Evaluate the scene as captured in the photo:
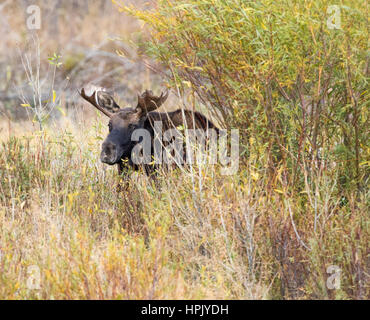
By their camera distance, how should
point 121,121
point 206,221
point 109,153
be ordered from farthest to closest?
1. point 121,121
2. point 109,153
3. point 206,221

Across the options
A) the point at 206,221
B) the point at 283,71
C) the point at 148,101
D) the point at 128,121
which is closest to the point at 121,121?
the point at 128,121

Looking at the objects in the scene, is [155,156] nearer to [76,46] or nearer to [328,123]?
[328,123]

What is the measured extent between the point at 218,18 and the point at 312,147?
1.49 meters

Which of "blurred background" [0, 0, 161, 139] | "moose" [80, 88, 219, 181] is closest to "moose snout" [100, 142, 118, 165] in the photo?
"moose" [80, 88, 219, 181]

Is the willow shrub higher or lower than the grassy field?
higher

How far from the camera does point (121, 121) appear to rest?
692 centimetres

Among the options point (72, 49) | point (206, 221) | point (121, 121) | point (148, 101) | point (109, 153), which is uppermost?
point (72, 49)

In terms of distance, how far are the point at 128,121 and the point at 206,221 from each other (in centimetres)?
193

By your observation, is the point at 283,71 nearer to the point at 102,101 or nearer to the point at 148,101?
the point at 148,101

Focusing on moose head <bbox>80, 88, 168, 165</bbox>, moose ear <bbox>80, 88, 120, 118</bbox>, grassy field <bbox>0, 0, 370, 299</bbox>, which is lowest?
grassy field <bbox>0, 0, 370, 299</bbox>

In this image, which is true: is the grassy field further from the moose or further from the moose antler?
the moose antler

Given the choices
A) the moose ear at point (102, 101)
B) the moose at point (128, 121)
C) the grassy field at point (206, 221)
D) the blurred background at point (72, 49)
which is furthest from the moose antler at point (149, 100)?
the blurred background at point (72, 49)

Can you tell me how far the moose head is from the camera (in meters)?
6.62

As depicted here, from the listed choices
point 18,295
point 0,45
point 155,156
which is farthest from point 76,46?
point 18,295
